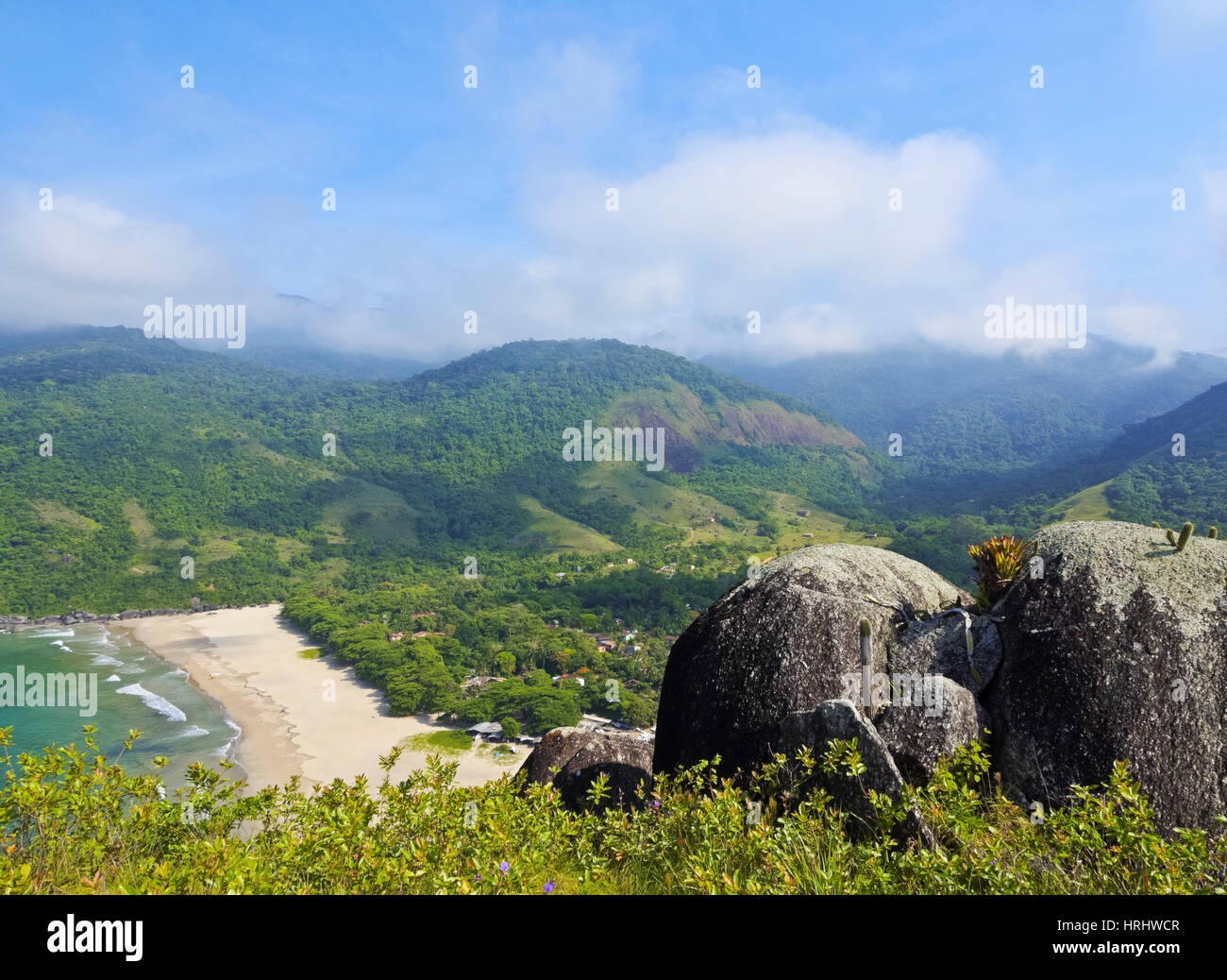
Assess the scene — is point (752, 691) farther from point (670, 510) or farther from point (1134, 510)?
point (670, 510)

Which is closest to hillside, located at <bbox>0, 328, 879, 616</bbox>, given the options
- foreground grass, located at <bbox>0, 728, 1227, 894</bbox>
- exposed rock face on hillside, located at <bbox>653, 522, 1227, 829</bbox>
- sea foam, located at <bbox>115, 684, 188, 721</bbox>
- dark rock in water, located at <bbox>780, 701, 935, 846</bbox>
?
sea foam, located at <bbox>115, 684, 188, 721</bbox>

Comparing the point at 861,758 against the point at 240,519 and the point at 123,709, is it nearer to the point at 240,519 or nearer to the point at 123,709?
the point at 123,709

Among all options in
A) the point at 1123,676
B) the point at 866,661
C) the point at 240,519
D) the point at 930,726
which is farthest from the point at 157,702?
the point at 240,519

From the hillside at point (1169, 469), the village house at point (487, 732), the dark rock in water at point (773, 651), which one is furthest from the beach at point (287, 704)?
the hillside at point (1169, 469)
